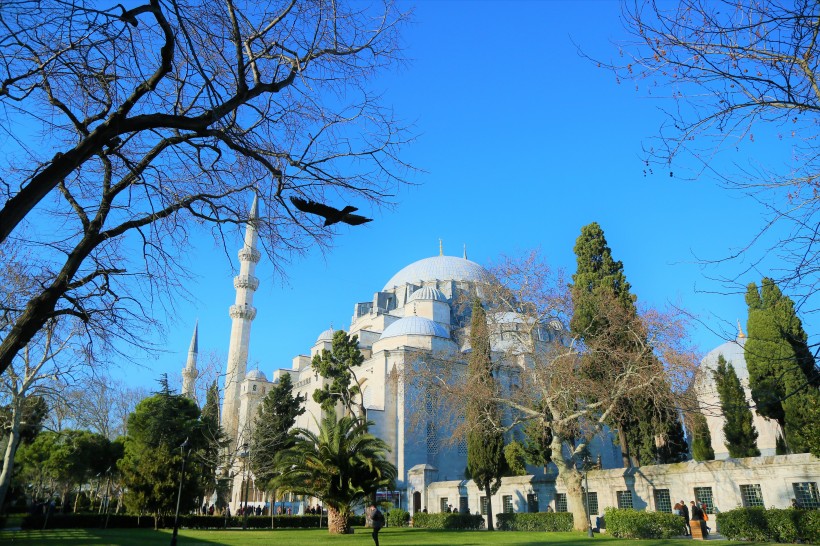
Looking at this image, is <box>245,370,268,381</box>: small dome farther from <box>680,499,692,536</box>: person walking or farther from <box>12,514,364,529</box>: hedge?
<box>680,499,692,536</box>: person walking

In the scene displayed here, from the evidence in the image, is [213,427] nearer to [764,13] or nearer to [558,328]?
[558,328]

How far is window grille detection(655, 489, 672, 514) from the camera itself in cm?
1928

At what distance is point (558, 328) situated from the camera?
77.3 ft

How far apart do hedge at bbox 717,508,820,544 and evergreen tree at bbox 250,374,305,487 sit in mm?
17492

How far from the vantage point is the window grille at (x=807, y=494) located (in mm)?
15562

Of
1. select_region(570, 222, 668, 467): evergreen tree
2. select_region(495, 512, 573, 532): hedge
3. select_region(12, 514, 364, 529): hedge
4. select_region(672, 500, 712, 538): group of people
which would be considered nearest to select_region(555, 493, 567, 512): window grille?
select_region(495, 512, 573, 532): hedge

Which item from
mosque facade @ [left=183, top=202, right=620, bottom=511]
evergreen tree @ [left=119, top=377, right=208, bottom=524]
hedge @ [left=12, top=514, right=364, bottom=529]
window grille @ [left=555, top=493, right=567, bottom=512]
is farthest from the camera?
mosque facade @ [left=183, top=202, right=620, bottom=511]

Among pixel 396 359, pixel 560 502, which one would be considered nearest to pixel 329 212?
pixel 560 502

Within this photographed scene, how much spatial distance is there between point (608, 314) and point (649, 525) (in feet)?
24.4

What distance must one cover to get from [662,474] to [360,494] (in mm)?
10276

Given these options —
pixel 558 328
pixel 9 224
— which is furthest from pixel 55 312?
pixel 558 328

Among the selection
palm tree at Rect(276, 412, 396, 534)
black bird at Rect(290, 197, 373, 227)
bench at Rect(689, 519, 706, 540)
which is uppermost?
black bird at Rect(290, 197, 373, 227)

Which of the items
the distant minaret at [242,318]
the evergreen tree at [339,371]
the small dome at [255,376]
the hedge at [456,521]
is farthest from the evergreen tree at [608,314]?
the small dome at [255,376]

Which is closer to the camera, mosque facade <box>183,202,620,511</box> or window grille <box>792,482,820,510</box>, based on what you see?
window grille <box>792,482,820,510</box>
